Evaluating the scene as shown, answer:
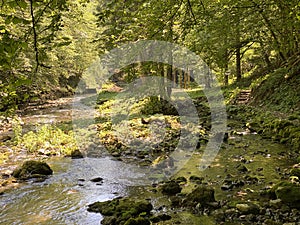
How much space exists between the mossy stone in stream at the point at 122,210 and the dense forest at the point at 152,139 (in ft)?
0.07

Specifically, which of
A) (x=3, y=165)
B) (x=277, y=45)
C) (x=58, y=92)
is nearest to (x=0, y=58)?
(x=3, y=165)

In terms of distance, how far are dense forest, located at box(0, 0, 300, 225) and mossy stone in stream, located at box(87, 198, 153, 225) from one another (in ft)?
0.07

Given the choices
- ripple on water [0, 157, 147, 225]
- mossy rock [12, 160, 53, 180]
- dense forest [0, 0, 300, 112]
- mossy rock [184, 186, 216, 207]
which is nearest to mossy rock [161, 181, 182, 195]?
mossy rock [184, 186, 216, 207]

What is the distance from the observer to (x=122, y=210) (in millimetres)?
5742

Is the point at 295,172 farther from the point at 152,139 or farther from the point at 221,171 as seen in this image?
the point at 152,139

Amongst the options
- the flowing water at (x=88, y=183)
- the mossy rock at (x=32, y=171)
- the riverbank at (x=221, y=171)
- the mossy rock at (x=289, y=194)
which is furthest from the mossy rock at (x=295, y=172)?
the mossy rock at (x=32, y=171)

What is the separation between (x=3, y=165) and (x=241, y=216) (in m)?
7.15

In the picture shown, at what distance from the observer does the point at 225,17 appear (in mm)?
7168

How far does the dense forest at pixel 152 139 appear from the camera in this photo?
3484 mm

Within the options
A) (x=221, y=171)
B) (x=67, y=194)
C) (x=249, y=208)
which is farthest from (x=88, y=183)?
(x=249, y=208)

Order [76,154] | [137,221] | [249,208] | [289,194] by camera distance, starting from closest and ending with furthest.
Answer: [137,221]
[249,208]
[289,194]
[76,154]

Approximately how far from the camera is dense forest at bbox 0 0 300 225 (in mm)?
3484

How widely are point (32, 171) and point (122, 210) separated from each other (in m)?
3.67

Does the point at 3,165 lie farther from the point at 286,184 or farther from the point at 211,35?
the point at 286,184
